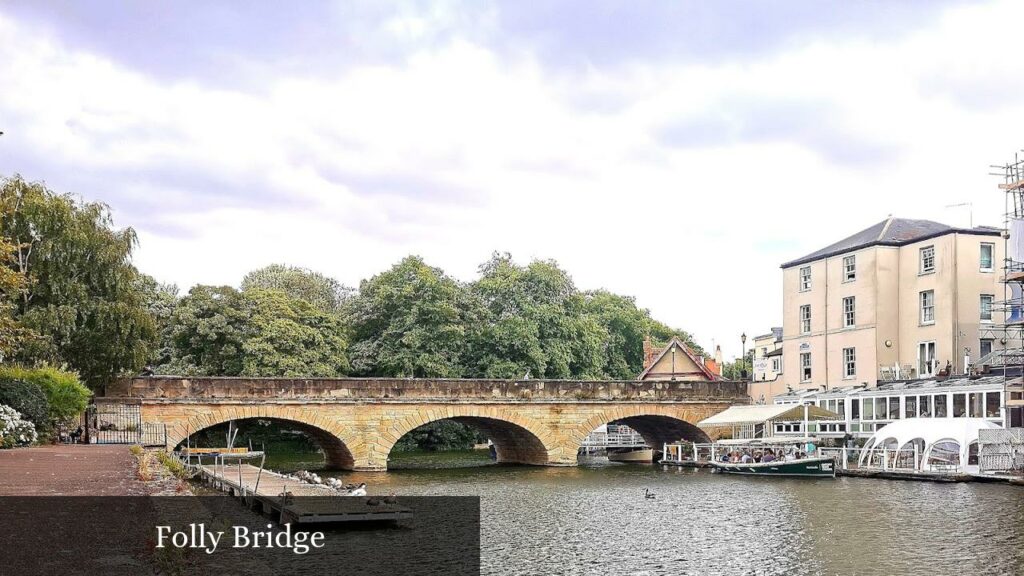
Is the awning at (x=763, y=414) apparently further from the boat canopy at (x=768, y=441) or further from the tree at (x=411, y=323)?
the tree at (x=411, y=323)

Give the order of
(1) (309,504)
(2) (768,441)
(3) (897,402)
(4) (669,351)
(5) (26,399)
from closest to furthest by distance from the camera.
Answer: (1) (309,504)
(5) (26,399)
(2) (768,441)
(3) (897,402)
(4) (669,351)

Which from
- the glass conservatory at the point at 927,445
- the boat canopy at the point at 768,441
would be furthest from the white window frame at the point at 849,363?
the glass conservatory at the point at 927,445

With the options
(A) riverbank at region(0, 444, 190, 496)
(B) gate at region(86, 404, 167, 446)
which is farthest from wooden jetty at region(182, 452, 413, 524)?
(B) gate at region(86, 404, 167, 446)

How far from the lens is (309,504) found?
67.3ft

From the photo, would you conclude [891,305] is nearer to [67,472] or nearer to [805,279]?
[805,279]

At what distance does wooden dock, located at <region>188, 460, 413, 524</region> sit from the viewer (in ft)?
62.7

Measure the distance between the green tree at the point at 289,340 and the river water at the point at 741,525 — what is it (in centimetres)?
1656

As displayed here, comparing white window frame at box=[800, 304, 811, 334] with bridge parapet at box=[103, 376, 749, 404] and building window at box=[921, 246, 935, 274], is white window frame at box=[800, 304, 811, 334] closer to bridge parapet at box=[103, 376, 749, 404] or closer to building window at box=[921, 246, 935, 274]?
bridge parapet at box=[103, 376, 749, 404]

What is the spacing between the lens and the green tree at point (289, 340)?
159 ft

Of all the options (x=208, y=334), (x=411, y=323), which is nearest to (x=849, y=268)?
(x=411, y=323)

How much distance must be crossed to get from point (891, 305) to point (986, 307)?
356cm

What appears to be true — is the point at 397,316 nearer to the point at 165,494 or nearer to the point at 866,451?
the point at 866,451

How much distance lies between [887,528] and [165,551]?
15.0 metres

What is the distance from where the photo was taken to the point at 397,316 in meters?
51.6
